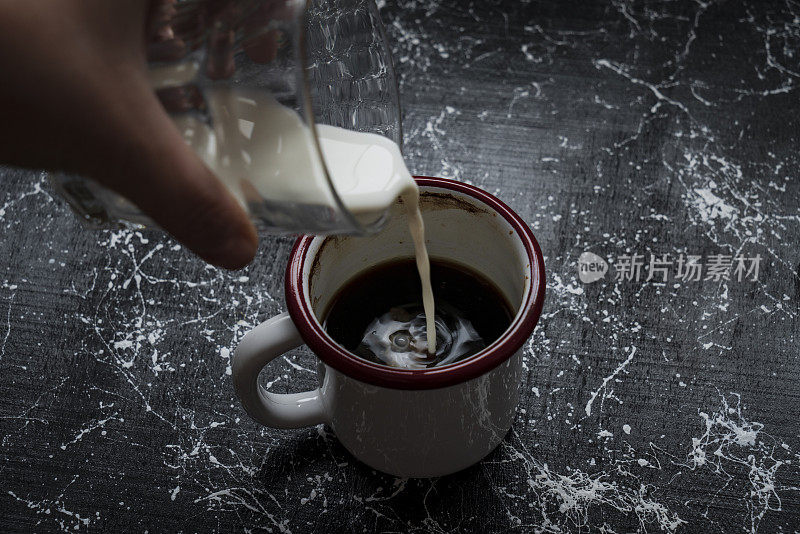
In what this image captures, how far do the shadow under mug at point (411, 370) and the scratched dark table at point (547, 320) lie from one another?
0.19ft

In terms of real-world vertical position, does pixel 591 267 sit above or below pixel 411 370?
below

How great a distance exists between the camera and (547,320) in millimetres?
667

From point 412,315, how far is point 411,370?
14 cm

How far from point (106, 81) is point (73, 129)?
1.0 inches

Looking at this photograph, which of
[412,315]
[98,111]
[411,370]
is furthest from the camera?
[412,315]

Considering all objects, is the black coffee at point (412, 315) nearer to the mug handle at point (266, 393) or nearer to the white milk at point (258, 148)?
the mug handle at point (266, 393)

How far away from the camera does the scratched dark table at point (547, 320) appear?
1.94ft

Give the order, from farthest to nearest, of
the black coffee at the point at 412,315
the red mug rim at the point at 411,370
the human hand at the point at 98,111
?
the black coffee at the point at 412,315
the red mug rim at the point at 411,370
the human hand at the point at 98,111

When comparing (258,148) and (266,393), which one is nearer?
(258,148)

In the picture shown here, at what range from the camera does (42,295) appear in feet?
2.29

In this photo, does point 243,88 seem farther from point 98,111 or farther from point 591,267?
point 591,267

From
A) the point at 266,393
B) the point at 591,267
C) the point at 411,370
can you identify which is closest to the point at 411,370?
the point at 411,370

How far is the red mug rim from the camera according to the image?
1.56 ft

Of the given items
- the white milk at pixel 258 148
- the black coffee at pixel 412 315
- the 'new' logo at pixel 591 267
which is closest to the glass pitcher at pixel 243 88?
the white milk at pixel 258 148
